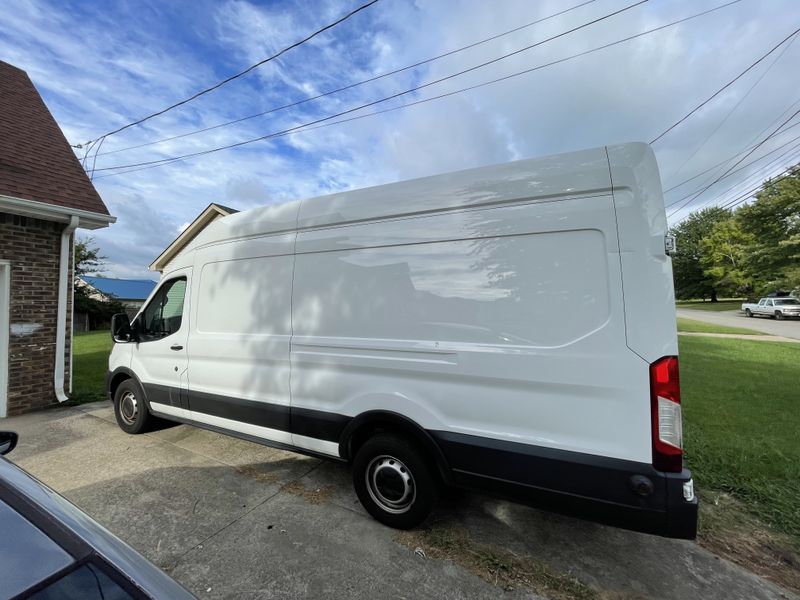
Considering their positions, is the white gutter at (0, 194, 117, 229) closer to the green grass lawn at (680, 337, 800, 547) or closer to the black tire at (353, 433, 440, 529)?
the black tire at (353, 433, 440, 529)

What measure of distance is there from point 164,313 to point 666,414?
15.7 ft

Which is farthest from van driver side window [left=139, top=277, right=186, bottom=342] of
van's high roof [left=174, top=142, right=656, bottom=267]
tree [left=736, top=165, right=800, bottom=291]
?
tree [left=736, top=165, right=800, bottom=291]

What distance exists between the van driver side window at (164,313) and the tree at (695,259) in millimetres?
63165

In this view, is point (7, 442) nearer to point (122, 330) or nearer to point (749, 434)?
point (122, 330)

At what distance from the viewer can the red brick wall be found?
5.68 meters

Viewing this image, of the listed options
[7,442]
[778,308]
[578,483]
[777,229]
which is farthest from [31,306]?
[777,229]

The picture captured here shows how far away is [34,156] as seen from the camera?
252 inches

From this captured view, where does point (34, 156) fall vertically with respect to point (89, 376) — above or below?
above

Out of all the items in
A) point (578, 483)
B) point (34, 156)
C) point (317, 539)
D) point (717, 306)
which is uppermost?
point (34, 156)

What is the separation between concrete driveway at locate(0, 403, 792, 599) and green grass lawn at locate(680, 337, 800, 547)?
44.3 inches

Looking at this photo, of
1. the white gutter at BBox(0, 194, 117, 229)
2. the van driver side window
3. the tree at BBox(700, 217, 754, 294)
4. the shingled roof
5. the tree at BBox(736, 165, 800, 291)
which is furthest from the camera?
the tree at BBox(700, 217, 754, 294)

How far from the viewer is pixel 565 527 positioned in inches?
118

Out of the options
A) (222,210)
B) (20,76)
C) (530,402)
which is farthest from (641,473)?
(222,210)

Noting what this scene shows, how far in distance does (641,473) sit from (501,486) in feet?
2.59
